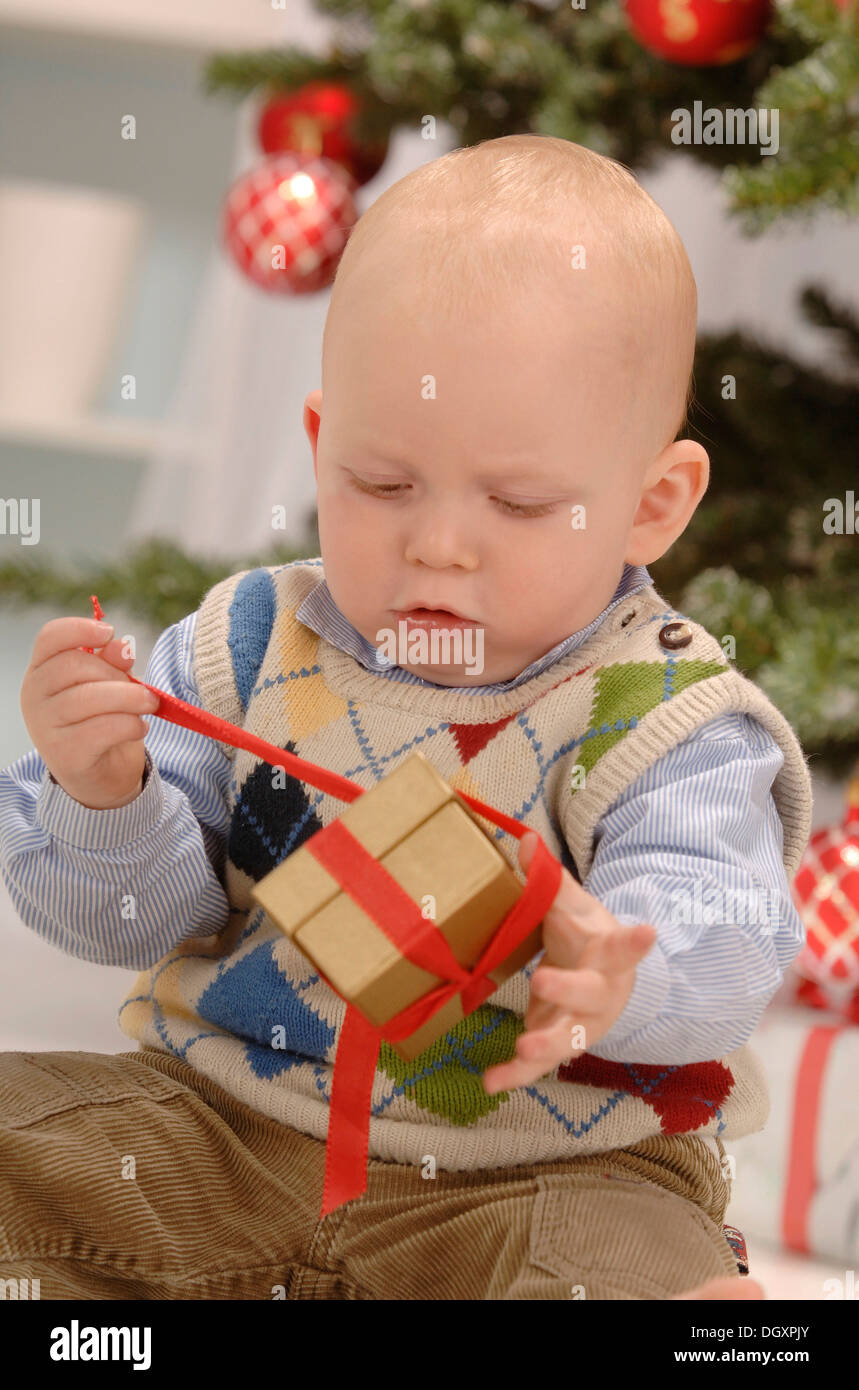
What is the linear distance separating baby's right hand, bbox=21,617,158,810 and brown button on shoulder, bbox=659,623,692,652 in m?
0.25

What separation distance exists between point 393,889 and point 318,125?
42.6 inches

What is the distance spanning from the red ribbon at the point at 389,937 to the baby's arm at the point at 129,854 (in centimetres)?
14

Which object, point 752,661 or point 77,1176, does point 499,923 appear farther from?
point 752,661

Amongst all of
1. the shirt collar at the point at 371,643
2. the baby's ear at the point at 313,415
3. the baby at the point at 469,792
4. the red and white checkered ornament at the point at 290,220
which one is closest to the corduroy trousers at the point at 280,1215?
the baby at the point at 469,792

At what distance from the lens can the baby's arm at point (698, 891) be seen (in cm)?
59

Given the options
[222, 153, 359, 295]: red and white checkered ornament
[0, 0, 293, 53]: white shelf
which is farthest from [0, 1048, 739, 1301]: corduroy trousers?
[0, 0, 293, 53]: white shelf

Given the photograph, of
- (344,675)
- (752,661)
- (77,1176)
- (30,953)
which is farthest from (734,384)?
(77,1176)

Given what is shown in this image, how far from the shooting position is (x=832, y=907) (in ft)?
3.76

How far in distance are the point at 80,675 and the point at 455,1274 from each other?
1.02 feet

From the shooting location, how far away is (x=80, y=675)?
663mm

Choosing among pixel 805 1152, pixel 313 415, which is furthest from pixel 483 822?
pixel 805 1152

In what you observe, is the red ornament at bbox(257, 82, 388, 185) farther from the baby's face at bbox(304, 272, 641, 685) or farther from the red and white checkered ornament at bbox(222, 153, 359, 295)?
the baby's face at bbox(304, 272, 641, 685)

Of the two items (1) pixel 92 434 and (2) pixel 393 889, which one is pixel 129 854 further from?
(1) pixel 92 434
